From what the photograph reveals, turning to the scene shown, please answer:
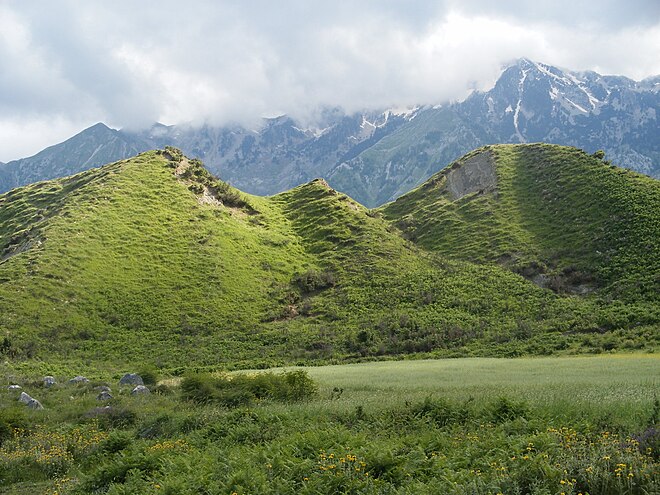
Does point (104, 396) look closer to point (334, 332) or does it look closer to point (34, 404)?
point (34, 404)

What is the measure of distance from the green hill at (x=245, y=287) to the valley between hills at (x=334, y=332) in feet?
1.39

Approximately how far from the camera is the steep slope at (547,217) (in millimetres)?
68000

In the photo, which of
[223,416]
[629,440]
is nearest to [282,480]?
[629,440]

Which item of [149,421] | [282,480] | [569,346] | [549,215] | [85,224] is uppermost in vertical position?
[85,224]

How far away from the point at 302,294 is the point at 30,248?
45919 mm

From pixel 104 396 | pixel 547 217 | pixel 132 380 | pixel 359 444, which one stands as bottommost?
pixel 132 380

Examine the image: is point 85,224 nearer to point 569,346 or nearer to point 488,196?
point 569,346

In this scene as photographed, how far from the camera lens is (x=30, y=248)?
7625cm

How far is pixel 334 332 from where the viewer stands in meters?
65.4

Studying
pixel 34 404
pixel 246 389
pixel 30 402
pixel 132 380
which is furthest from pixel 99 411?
pixel 132 380

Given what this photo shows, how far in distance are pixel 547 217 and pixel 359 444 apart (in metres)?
89.8

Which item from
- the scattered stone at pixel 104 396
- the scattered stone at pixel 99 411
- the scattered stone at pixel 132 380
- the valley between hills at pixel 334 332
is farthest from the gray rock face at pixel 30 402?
the scattered stone at pixel 132 380

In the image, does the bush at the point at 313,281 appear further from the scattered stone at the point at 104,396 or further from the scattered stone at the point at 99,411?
the scattered stone at the point at 99,411

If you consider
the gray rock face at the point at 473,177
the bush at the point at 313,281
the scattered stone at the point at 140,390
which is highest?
the gray rock face at the point at 473,177
